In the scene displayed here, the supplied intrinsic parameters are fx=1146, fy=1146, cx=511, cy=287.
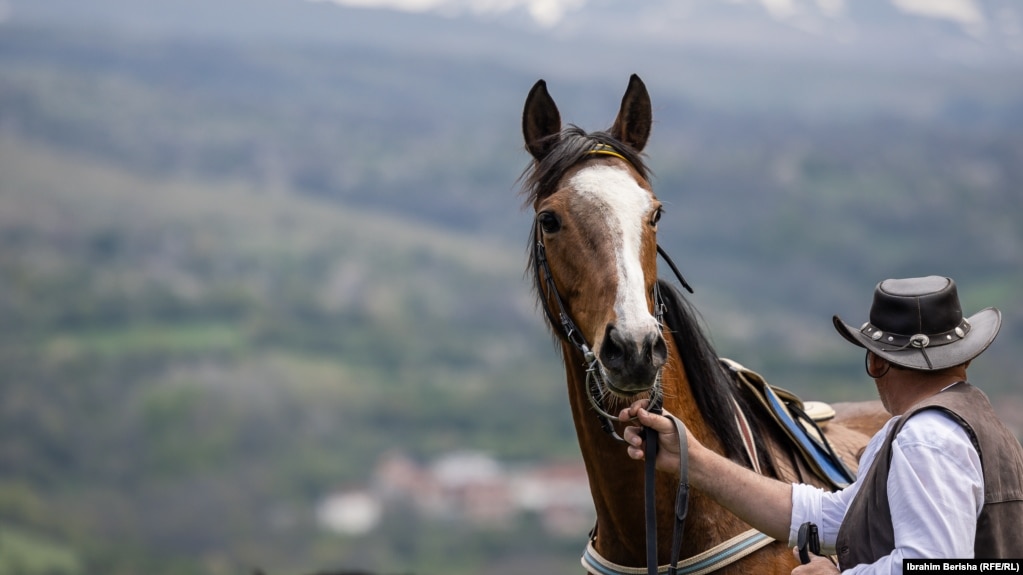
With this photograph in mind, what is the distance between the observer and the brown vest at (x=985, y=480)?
141 inches

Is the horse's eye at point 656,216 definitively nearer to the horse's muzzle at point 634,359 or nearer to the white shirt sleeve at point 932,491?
the horse's muzzle at point 634,359

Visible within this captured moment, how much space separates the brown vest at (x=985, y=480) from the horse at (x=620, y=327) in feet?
3.17

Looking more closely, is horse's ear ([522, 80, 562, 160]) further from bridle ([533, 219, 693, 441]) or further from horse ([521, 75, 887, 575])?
bridle ([533, 219, 693, 441])

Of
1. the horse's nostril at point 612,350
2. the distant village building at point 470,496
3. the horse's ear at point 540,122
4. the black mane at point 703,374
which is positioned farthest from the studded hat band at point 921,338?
the distant village building at point 470,496

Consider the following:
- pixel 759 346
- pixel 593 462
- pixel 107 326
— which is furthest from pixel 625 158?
pixel 107 326

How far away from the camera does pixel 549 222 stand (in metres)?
5.01

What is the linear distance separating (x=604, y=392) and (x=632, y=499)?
1.78ft

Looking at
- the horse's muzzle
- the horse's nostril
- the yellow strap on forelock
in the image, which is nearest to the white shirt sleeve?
the horse's muzzle

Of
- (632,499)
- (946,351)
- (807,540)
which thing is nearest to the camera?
(946,351)

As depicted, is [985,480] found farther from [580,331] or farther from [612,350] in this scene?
[580,331]

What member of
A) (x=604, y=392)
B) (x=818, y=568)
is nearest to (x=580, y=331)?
(x=604, y=392)

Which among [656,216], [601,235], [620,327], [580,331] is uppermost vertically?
[656,216]

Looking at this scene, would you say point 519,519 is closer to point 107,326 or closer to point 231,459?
point 231,459

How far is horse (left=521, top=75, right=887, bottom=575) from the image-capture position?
15.0ft
